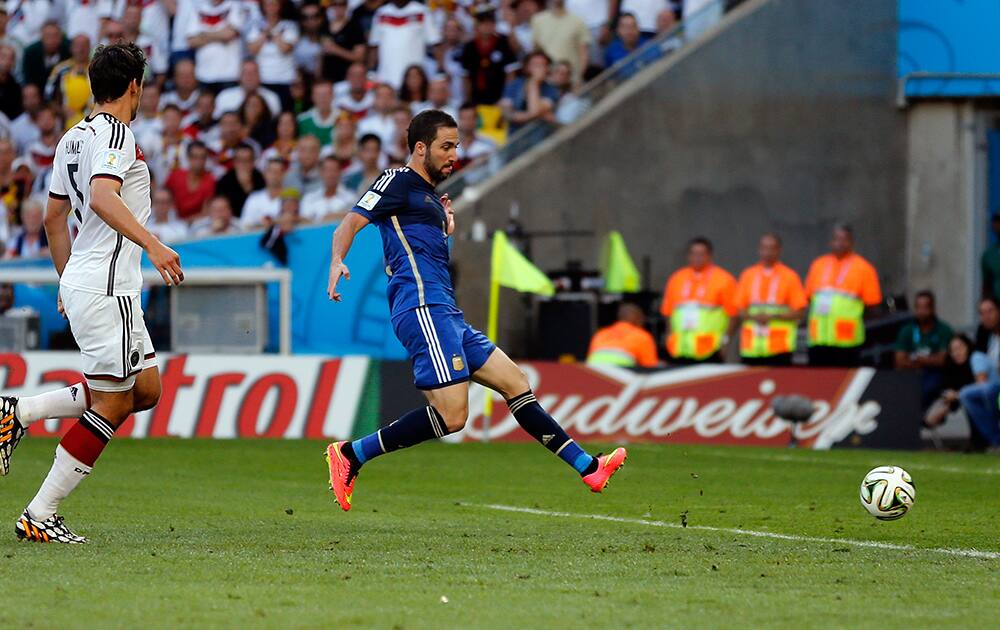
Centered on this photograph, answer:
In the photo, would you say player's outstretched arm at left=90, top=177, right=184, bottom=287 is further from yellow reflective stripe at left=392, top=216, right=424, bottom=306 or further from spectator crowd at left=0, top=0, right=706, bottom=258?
spectator crowd at left=0, top=0, right=706, bottom=258

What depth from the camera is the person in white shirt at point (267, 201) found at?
757 inches

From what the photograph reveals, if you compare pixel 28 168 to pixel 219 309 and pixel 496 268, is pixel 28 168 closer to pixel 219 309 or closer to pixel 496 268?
pixel 219 309

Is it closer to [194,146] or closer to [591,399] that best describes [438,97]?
[194,146]

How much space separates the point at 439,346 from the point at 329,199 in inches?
420

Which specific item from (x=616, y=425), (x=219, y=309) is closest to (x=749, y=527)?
(x=616, y=425)

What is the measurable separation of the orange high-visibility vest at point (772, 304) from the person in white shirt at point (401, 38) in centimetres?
507

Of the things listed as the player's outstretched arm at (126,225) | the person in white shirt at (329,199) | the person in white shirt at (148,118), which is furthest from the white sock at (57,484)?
the person in white shirt at (148,118)

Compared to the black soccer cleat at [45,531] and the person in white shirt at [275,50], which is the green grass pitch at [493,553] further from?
the person in white shirt at [275,50]

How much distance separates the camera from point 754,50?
70.4 feet

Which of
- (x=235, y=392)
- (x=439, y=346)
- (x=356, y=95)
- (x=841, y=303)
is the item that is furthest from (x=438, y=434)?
(x=356, y=95)

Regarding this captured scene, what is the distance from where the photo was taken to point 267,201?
1941 cm

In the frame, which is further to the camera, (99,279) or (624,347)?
(624,347)

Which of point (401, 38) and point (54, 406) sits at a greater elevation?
point (401, 38)

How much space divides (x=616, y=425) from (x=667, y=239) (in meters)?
4.36
